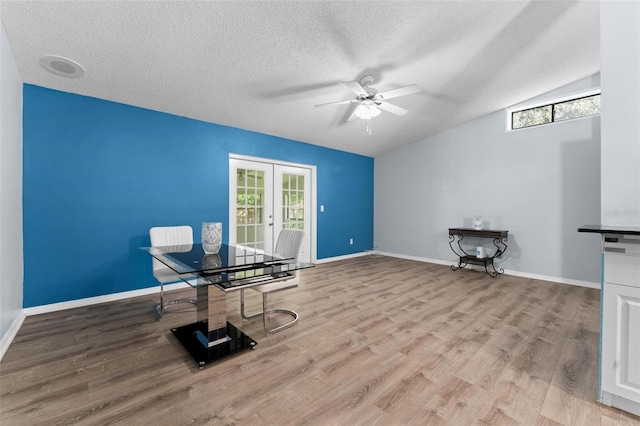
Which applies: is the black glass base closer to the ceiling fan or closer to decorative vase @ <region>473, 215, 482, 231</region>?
the ceiling fan

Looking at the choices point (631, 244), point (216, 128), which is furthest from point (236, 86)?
point (631, 244)

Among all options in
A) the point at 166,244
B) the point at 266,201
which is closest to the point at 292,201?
the point at 266,201

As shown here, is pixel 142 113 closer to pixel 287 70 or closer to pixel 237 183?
pixel 237 183

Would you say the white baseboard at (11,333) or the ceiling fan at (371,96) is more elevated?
the ceiling fan at (371,96)

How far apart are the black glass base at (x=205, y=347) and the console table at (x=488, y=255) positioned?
4.17 metres

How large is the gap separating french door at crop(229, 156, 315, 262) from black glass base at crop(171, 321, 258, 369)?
5.87ft

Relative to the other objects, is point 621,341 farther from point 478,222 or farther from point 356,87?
point 478,222

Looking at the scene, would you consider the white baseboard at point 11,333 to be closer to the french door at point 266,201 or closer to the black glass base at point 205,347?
the black glass base at point 205,347

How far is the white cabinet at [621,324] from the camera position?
4.74 ft

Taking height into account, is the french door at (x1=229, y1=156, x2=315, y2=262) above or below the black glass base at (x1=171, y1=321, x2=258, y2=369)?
above

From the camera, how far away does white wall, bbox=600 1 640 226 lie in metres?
1.67

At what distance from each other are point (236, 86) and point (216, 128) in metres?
1.03

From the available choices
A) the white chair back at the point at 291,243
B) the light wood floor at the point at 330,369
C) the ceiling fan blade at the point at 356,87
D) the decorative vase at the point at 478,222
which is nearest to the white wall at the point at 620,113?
the light wood floor at the point at 330,369

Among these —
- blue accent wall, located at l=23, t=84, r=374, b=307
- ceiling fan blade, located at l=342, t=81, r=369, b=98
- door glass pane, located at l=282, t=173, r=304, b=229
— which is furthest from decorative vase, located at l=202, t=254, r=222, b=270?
door glass pane, located at l=282, t=173, r=304, b=229
